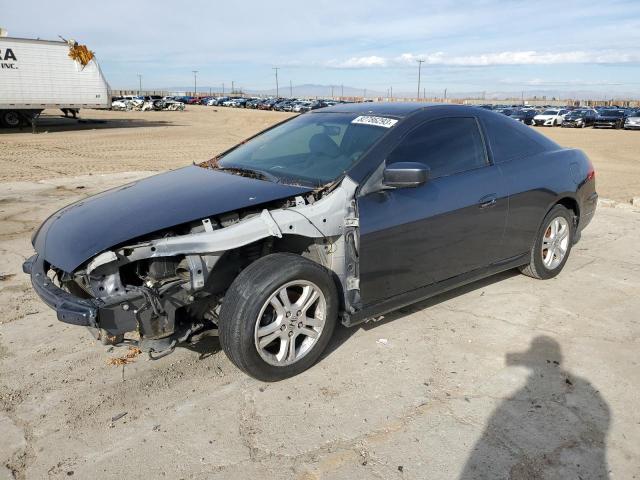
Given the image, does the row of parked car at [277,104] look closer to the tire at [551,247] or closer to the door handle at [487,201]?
the tire at [551,247]

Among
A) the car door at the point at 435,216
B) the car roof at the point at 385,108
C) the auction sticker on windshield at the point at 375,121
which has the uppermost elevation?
the car roof at the point at 385,108

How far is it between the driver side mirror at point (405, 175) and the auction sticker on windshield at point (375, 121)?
486 millimetres

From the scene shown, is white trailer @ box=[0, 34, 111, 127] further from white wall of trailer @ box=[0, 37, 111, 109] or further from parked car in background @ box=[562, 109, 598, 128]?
parked car in background @ box=[562, 109, 598, 128]

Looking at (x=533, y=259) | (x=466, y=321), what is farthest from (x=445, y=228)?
(x=533, y=259)

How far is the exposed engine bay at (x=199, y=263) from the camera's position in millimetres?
2852

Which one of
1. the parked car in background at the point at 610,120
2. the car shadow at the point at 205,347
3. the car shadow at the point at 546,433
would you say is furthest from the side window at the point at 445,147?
the parked car in background at the point at 610,120

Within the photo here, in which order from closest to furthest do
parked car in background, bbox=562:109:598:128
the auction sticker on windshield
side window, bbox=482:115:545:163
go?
1. the auction sticker on windshield
2. side window, bbox=482:115:545:163
3. parked car in background, bbox=562:109:598:128

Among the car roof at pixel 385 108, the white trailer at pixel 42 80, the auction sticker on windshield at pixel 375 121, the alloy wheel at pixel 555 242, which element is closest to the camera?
the auction sticker on windshield at pixel 375 121

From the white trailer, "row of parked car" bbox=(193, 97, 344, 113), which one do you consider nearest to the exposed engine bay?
the white trailer

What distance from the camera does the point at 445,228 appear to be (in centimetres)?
371

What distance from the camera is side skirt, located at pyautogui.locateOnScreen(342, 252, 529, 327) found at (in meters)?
3.40

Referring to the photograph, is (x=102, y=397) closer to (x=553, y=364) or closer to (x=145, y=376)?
(x=145, y=376)

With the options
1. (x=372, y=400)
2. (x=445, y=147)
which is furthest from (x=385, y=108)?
(x=372, y=400)

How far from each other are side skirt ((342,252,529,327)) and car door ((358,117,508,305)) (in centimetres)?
4
